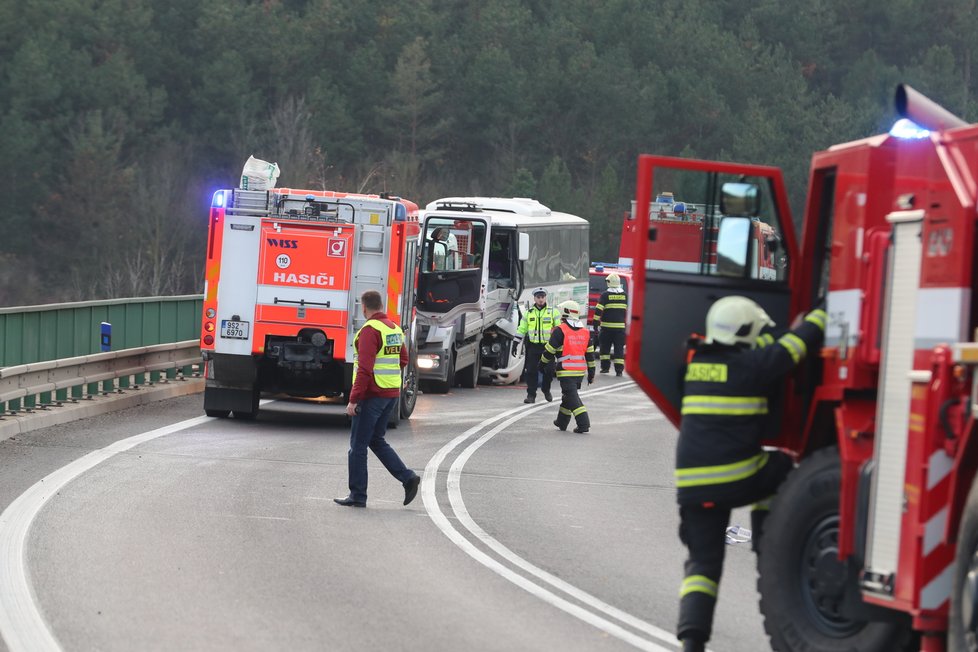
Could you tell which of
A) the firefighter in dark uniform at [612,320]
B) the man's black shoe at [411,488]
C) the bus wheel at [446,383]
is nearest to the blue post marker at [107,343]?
the bus wheel at [446,383]

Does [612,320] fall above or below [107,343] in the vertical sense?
above

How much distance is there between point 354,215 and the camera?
19078 mm

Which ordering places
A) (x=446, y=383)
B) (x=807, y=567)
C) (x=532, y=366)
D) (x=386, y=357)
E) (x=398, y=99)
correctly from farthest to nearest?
1. (x=398, y=99)
2. (x=446, y=383)
3. (x=532, y=366)
4. (x=386, y=357)
5. (x=807, y=567)

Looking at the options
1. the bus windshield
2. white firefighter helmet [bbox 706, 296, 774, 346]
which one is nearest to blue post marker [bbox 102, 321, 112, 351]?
the bus windshield

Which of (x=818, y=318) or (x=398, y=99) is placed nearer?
(x=818, y=318)

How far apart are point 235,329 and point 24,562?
359 inches

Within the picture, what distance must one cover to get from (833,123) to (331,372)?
54924mm

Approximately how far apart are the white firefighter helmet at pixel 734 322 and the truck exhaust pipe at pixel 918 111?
3.94 feet

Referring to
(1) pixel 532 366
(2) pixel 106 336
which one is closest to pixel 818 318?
(2) pixel 106 336

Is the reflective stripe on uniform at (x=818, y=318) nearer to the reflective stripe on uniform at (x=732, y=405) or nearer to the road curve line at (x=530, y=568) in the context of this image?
the reflective stripe on uniform at (x=732, y=405)

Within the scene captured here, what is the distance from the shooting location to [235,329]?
1873 cm

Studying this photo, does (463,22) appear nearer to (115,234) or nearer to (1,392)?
(115,234)

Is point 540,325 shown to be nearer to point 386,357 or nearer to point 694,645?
point 386,357

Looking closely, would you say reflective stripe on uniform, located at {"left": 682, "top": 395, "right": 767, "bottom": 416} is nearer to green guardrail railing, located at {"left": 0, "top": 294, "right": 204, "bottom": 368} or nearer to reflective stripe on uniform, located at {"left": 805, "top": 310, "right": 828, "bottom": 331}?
reflective stripe on uniform, located at {"left": 805, "top": 310, "right": 828, "bottom": 331}
